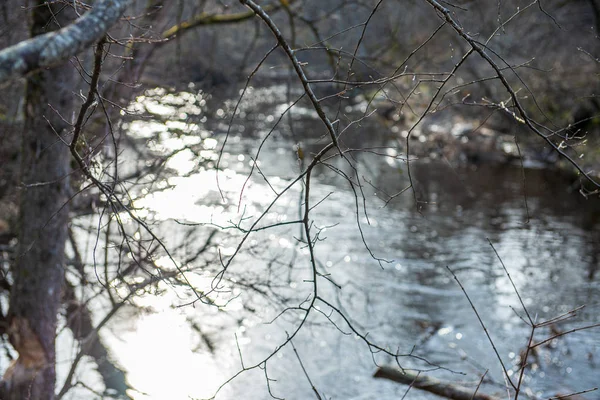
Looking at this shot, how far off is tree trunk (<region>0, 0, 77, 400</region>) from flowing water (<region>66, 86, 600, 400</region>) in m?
0.96

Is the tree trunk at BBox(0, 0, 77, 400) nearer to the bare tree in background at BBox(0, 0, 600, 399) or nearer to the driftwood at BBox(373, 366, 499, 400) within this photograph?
the bare tree in background at BBox(0, 0, 600, 399)

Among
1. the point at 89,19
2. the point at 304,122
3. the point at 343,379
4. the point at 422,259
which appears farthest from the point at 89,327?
the point at 304,122

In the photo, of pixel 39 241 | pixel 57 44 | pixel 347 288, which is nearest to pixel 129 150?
pixel 347 288

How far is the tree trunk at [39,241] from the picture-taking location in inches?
232

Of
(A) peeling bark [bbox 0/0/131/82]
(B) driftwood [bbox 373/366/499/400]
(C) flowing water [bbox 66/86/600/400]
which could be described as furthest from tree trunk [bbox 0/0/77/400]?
(A) peeling bark [bbox 0/0/131/82]

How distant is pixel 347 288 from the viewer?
10.6 m

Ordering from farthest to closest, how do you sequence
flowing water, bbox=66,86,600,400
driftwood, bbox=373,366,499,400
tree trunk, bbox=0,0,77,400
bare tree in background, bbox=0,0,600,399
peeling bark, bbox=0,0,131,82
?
flowing water, bbox=66,86,600,400, driftwood, bbox=373,366,499,400, tree trunk, bbox=0,0,77,400, bare tree in background, bbox=0,0,600,399, peeling bark, bbox=0,0,131,82

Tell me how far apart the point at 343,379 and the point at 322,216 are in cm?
508

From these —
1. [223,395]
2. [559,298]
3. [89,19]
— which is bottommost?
[89,19]

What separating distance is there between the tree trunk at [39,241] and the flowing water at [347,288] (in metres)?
0.96

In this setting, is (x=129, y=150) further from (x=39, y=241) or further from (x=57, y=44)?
(x=57, y=44)

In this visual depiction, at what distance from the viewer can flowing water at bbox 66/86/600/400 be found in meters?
7.94

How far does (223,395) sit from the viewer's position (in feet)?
26.0

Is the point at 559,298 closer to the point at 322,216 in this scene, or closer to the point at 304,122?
the point at 322,216
